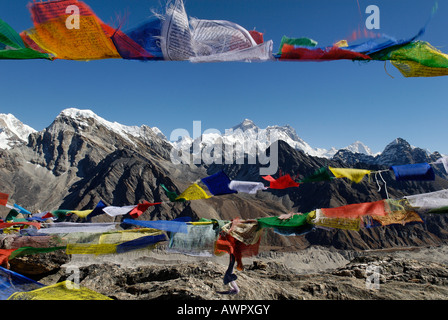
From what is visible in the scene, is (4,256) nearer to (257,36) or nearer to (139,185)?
(257,36)

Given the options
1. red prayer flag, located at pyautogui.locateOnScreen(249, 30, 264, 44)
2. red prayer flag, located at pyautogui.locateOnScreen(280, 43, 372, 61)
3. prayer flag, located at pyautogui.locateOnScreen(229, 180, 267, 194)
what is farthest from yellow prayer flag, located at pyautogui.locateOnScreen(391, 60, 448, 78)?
prayer flag, located at pyautogui.locateOnScreen(229, 180, 267, 194)

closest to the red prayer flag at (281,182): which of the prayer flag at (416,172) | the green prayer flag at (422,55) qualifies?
the prayer flag at (416,172)

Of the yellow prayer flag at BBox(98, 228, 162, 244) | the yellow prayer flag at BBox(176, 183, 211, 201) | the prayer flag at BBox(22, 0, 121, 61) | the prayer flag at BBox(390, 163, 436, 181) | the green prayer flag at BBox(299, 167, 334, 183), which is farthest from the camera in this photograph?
the yellow prayer flag at BBox(176, 183, 211, 201)

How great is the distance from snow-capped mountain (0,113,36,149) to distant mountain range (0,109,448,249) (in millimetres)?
1114

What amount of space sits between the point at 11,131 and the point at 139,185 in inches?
4163

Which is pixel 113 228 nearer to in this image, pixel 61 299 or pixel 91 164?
pixel 61 299

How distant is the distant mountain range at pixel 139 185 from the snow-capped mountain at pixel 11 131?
1.11m

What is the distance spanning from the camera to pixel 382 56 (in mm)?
3467

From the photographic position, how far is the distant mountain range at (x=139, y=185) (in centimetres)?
6294

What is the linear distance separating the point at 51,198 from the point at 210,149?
4211 inches

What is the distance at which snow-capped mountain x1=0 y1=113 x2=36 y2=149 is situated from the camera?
390 ft

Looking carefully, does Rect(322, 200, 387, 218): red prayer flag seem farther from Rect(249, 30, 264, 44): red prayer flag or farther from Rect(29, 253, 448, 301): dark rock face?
Rect(249, 30, 264, 44): red prayer flag

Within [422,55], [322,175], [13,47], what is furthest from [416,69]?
[13,47]

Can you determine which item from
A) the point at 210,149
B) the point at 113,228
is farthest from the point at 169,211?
the point at 210,149
